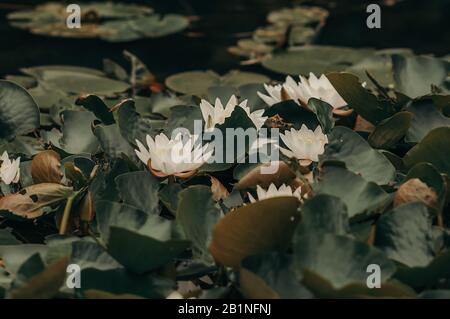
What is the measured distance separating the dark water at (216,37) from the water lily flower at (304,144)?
2.93 m

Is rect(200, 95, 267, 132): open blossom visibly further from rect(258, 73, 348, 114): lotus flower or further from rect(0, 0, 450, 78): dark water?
rect(0, 0, 450, 78): dark water

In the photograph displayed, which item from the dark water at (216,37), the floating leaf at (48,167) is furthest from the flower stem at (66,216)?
the dark water at (216,37)

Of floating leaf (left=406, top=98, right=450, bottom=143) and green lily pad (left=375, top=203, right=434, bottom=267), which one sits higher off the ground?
floating leaf (left=406, top=98, right=450, bottom=143)

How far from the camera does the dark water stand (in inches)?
183

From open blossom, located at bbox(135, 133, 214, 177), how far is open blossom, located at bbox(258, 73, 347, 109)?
14.2 inches

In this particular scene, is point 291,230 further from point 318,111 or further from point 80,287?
point 318,111

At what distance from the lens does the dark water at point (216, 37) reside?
4641 millimetres

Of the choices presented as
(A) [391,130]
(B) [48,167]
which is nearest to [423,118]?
(A) [391,130]

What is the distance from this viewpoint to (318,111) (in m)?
1.60

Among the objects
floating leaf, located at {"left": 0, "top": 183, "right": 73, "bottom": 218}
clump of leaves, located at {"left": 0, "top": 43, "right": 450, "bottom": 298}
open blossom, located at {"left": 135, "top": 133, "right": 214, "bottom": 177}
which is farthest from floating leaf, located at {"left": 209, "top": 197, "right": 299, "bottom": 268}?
floating leaf, located at {"left": 0, "top": 183, "right": 73, "bottom": 218}

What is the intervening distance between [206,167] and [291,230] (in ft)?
1.20

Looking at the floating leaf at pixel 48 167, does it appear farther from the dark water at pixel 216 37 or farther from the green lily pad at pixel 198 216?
the dark water at pixel 216 37

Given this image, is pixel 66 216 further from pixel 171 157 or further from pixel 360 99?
pixel 360 99

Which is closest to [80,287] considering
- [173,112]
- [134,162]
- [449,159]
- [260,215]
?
[260,215]
